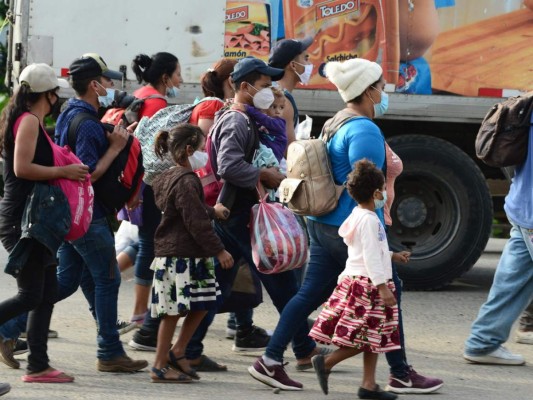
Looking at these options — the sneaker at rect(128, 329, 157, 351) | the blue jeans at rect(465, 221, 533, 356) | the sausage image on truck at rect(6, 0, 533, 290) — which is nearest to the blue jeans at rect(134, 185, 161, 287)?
the sneaker at rect(128, 329, 157, 351)

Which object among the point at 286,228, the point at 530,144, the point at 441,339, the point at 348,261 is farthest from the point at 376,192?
the point at 441,339

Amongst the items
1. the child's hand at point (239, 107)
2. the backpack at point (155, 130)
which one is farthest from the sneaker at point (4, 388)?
the child's hand at point (239, 107)

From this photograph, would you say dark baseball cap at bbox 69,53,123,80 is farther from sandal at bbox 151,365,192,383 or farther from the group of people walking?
sandal at bbox 151,365,192,383

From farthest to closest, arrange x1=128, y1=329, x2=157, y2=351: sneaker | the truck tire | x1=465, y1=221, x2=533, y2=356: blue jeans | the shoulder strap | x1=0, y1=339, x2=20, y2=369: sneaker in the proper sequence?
the truck tire
x1=128, y1=329, x2=157, y2=351: sneaker
x1=465, y1=221, x2=533, y2=356: blue jeans
x1=0, y1=339, x2=20, y2=369: sneaker
the shoulder strap

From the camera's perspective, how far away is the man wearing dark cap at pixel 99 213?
21.5 feet

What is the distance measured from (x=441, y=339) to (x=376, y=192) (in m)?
2.28

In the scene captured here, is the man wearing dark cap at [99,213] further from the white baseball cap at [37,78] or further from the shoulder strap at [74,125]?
the white baseball cap at [37,78]

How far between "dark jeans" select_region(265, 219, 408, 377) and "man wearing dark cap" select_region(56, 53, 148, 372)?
815mm

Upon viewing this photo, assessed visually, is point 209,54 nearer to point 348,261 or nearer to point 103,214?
point 103,214

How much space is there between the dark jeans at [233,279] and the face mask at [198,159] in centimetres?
32

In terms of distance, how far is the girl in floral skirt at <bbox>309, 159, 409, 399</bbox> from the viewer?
19.4 feet

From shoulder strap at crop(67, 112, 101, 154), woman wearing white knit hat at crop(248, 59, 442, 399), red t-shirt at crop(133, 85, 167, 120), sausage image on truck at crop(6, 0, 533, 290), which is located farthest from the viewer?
sausage image on truck at crop(6, 0, 533, 290)

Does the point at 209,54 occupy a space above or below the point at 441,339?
above

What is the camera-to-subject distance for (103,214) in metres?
6.63
